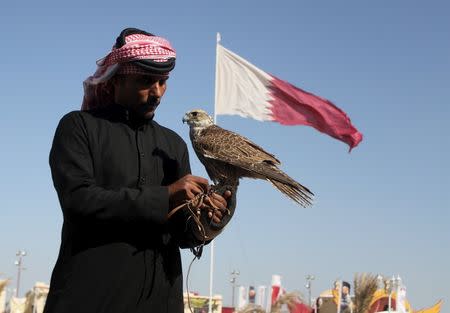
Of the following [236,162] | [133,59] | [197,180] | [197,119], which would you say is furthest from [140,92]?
[197,119]

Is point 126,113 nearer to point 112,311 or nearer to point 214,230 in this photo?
point 214,230

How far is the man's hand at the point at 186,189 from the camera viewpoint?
274cm

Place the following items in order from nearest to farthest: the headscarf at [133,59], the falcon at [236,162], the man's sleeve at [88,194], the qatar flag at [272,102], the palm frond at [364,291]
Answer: the man's sleeve at [88,194] < the headscarf at [133,59] < the falcon at [236,162] < the qatar flag at [272,102] < the palm frond at [364,291]

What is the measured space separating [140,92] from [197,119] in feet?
5.40

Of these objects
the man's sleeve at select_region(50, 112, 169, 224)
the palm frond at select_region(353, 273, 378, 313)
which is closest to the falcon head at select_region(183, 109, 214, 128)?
the man's sleeve at select_region(50, 112, 169, 224)

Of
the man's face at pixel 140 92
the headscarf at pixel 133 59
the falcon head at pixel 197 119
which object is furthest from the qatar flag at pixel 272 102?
the man's face at pixel 140 92

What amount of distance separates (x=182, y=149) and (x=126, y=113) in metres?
0.38

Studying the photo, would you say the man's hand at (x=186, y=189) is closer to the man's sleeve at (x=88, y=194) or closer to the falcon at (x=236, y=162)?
the man's sleeve at (x=88, y=194)

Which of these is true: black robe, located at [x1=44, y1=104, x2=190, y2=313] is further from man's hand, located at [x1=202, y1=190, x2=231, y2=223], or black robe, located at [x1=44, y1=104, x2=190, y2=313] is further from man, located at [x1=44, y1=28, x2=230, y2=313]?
man's hand, located at [x1=202, y1=190, x2=231, y2=223]

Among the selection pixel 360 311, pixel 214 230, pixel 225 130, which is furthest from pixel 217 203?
pixel 360 311

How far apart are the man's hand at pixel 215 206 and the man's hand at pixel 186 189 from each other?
0.24ft

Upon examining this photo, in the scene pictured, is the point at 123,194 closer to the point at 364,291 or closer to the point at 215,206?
the point at 215,206

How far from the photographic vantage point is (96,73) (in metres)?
3.14

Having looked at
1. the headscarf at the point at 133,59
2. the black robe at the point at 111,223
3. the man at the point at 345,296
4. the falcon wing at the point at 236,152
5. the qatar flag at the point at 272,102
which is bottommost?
the man at the point at 345,296
